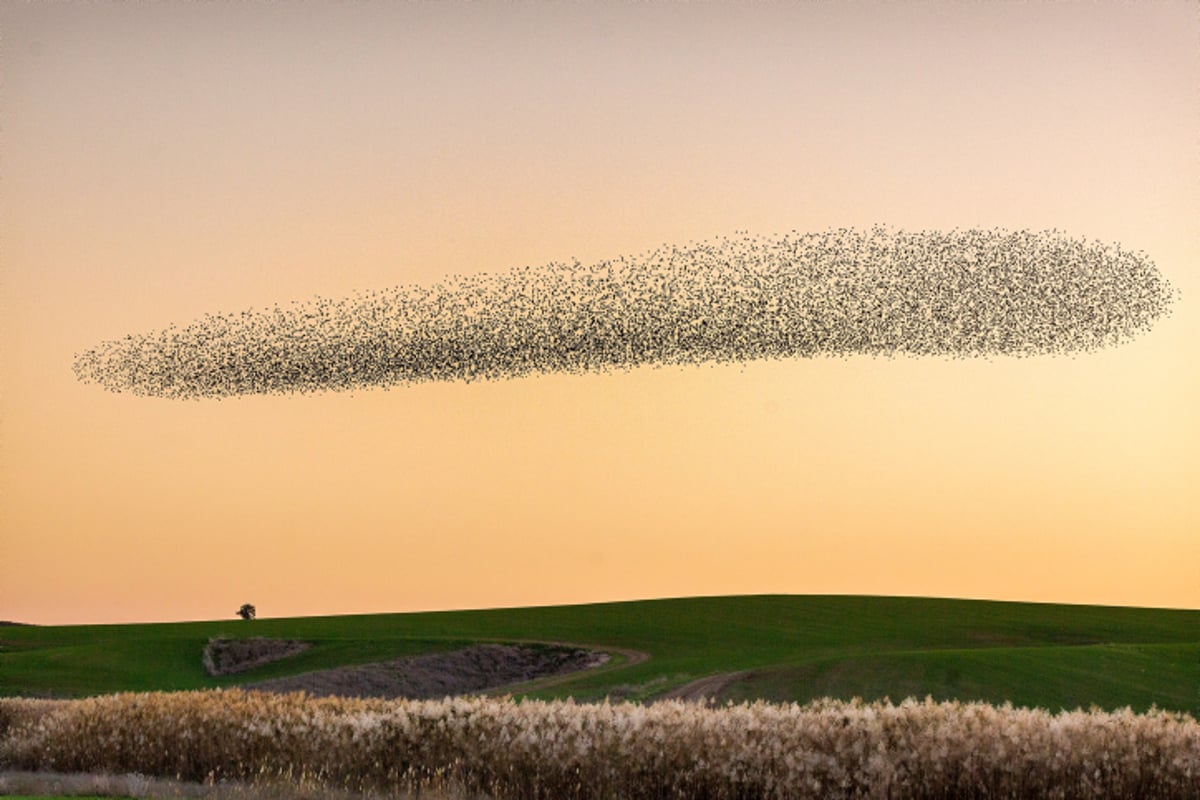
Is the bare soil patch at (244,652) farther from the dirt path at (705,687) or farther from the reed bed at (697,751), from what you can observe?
the reed bed at (697,751)

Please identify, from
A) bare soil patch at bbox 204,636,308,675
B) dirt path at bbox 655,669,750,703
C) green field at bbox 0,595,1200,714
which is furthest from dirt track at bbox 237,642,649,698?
dirt path at bbox 655,669,750,703

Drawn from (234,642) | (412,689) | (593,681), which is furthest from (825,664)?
(234,642)

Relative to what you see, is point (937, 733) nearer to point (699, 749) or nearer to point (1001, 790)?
point (1001, 790)

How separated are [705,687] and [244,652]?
111ft

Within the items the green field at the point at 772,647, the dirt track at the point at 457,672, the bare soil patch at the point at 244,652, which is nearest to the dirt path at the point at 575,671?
the dirt track at the point at 457,672

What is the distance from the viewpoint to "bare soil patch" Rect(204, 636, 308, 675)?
6132cm

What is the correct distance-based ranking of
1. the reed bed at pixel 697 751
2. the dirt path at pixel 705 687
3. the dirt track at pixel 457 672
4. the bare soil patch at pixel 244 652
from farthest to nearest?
the bare soil patch at pixel 244 652, the dirt track at pixel 457 672, the dirt path at pixel 705 687, the reed bed at pixel 697 751

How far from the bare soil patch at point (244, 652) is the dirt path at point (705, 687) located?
29.9 meters

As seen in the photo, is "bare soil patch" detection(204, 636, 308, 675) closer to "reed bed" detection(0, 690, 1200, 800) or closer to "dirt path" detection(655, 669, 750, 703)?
"dirt path" detection(655, 669, 750, 703)

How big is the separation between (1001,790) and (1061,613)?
66.8 m

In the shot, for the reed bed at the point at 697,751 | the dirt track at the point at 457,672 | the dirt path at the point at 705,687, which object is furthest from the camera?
the dirt track at the point at 457,672

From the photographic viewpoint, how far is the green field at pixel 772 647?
1554 inches

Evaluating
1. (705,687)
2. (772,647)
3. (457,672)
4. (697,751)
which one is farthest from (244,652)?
(697,751)

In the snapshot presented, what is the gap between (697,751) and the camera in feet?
60.0
